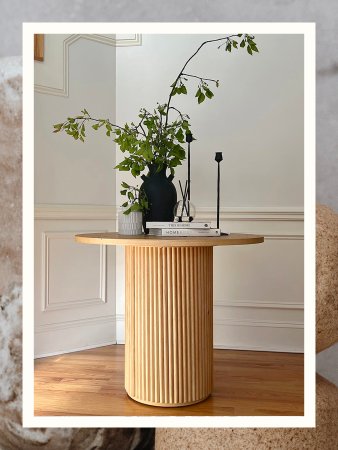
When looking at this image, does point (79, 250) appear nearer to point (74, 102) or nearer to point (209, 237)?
point (74, 102)

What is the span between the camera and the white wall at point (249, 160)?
2.44 meters

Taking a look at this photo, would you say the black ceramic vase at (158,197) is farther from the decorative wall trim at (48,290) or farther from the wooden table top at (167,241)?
the decorative wall trim at (48,290)

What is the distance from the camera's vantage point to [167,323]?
5.56 feet

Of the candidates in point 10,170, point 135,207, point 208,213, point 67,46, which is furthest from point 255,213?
point 10,170

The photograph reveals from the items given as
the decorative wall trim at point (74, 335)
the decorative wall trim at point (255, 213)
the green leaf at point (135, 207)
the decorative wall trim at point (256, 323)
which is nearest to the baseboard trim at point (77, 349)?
the decorative wall trim at point (74, 335)

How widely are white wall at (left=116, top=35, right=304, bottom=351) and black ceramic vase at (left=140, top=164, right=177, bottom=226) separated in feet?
2.18

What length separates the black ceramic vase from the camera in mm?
1878

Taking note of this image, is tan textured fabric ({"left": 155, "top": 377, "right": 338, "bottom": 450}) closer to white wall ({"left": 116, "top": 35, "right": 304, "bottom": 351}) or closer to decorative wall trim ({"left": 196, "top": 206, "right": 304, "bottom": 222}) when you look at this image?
white wall ({"left": 116, "top": 35, "right": 304, "bottom": 351})

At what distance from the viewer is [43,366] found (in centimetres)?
219

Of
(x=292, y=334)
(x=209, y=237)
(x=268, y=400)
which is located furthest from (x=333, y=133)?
(x=292, y=334)

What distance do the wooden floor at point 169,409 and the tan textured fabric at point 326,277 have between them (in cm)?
56

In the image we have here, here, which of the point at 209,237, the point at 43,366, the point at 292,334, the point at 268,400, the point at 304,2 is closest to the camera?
the point at 304,2

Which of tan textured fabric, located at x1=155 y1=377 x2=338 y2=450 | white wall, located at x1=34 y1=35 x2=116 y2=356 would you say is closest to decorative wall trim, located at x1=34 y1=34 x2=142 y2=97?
white wall, located at x1=34 y1=35 x2=116 y2=356

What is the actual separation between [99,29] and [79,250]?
1401 mm
